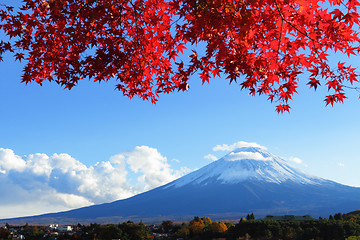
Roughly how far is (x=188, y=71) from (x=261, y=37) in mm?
1725

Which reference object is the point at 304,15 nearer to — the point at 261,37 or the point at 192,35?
the point at 261,37

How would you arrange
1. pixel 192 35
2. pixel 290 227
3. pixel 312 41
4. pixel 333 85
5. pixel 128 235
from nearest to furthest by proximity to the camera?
pixel 312 41, pixel 192 35, pixel 333 85, pixel 128 235, pixel 290 227

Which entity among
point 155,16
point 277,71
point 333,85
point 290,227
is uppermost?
point 155,16

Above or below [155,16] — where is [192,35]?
below

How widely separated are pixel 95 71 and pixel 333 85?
555cm

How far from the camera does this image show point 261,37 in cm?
713

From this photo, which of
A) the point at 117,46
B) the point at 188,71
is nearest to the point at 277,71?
the point at 188,71

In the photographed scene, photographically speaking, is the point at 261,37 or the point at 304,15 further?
the point at 261,37

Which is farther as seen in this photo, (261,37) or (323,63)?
(261,37)

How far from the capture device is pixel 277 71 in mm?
7488

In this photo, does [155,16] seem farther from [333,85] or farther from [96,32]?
[333,85]

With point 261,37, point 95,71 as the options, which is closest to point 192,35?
point 261,37

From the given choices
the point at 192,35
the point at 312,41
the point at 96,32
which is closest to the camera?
the point at 312,41

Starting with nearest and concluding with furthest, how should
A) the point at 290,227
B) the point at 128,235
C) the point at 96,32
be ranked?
1. the point at 96,32
2. the point at 128,235
3. the point at 290,227
